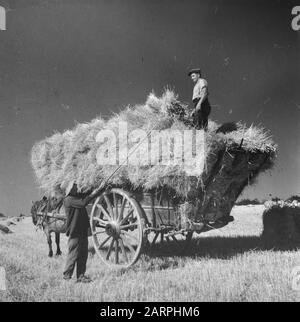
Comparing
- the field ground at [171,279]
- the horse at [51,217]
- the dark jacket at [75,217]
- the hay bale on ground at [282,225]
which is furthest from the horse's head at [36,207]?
the hay bale on ground at [282,225]

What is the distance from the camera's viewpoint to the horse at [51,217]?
322 inches

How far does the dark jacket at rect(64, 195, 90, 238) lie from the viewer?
5.93 metres

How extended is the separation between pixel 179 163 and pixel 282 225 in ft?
14.3

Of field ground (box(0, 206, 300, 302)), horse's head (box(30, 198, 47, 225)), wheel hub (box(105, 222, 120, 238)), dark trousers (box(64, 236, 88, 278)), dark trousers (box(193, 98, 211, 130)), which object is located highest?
dark trousers (box(193, 98, 211, 130))

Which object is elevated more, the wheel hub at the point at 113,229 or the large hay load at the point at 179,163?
the large hay load at the point at 179,163

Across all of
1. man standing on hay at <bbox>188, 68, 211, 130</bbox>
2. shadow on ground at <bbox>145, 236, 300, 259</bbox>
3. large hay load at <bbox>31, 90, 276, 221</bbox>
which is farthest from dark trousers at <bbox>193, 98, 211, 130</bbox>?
shadow on ground at <bbox>145, 236, 300, 259</bbox>

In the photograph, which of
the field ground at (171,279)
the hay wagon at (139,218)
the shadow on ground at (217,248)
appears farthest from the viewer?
the shadow on ground at (217,248)

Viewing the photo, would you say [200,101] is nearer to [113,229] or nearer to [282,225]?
[113,229]

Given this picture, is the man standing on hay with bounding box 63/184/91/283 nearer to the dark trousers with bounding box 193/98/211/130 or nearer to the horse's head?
the dark trousers with bounding box 193/98/211/130

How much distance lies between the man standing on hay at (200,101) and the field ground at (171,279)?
2258mm

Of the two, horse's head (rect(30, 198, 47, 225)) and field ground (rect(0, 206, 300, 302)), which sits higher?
horse's head (rect(30, 198, 47, 225))

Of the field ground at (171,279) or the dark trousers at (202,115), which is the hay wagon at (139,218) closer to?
the field ground at (171,279)

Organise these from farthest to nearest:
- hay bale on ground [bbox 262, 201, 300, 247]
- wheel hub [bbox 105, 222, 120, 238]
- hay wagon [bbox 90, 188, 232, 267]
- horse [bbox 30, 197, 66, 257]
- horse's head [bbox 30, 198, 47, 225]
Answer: horse's head [bbox 30, 198, 47, 225] < hay bale on ground [bbox 262, 201, 300, 247] < horse [bbox 30, 197, 66, 257] < wheel hub [bbox 105, 222, 120, 238] < hay wagon [bbox 90, 188, 232, 267]

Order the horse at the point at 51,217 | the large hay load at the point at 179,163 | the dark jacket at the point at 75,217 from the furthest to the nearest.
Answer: the horse at the point at 51,217
the dark jacket at the point at 75,217
the large hay load at the point at 179,163
